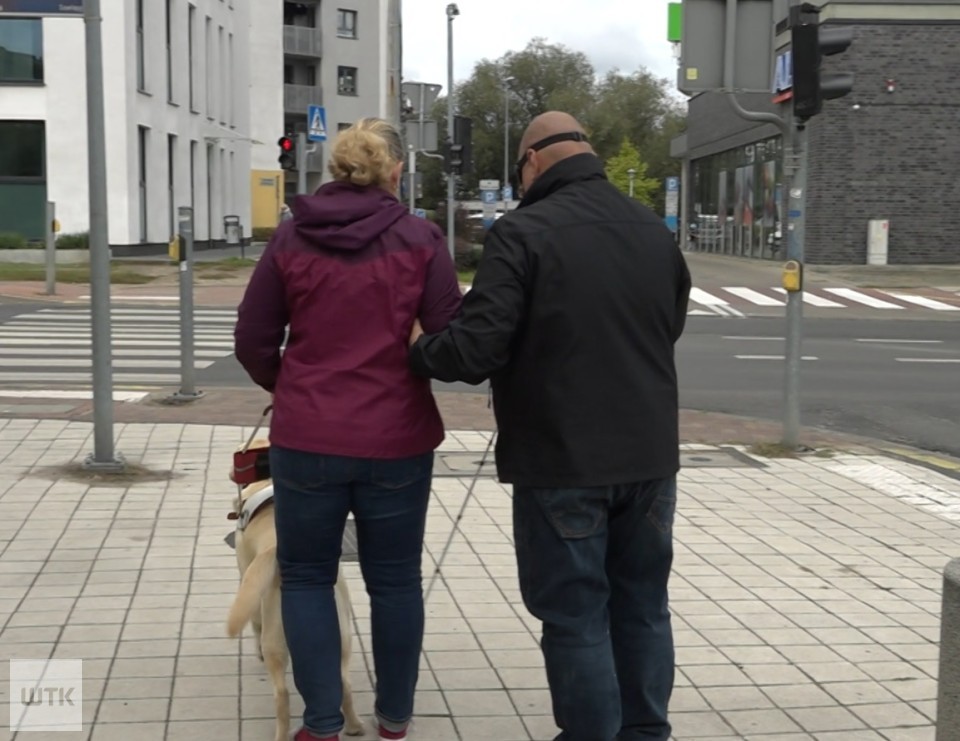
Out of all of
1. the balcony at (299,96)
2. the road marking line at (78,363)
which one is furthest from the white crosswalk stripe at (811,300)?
the balcony at (299,96)

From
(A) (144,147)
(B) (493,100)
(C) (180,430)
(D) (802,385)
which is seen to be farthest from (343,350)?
(B) (493,100)

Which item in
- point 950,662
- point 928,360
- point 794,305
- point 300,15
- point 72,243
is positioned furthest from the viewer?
point 300,15

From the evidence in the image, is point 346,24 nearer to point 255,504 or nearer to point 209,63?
point 209,63

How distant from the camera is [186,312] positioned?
12.0 meters

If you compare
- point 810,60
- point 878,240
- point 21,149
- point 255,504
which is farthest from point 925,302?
point 255,504

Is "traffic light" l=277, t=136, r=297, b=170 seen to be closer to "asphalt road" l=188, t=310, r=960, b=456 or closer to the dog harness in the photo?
"asphalt road" l=188, t=310, r=960, b=456

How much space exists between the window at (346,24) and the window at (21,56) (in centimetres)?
3378

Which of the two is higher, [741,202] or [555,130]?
[741,202]

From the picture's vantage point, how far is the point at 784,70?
11609 millimetres

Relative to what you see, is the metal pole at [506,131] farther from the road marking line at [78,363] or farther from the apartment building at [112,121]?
the road marking line at [78,363]

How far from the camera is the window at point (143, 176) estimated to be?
36.0 meters

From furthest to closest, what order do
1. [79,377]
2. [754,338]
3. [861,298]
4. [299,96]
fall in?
[299,96] < [861,298] < [754,338] < [79,377]

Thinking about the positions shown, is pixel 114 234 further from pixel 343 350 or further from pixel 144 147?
pixel 343 350

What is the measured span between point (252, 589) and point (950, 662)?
1985 millimetres
